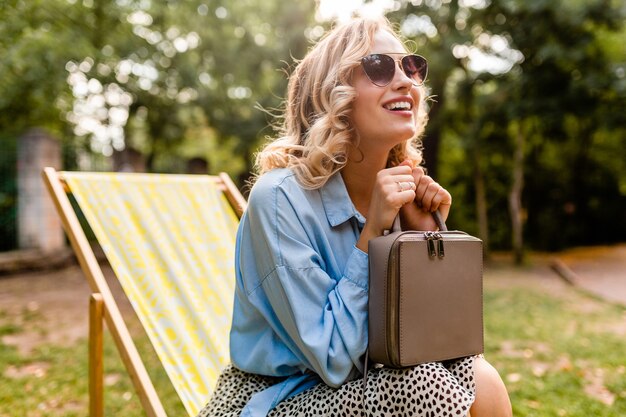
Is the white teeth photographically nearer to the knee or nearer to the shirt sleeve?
the shirt sleeve

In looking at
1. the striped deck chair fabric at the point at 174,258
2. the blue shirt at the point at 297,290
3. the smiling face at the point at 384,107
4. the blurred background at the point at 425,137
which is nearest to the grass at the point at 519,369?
the blurred background at the point at 425,137

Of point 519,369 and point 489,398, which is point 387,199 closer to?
point 489,398

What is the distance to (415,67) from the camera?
1983mm

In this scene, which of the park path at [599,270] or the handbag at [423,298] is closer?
the handbag at [423,298]

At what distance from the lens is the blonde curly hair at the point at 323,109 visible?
1838mm

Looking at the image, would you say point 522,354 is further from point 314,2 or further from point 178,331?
point 314,2

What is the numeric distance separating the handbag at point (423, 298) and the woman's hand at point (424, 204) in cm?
27

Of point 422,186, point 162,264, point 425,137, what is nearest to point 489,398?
point 422,186

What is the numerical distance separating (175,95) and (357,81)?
34.4 feet

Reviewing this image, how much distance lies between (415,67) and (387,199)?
61cm

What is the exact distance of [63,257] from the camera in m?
9.40

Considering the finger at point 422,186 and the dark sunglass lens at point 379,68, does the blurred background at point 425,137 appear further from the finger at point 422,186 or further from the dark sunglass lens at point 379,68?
the dark sunglass lens at point 379,68

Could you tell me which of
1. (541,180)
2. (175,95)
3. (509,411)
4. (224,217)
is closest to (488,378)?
(509,411)

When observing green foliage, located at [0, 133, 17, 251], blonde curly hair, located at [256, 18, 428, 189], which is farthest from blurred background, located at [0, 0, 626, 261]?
blonde curly hair, located at [256, 18, 428, 189]
